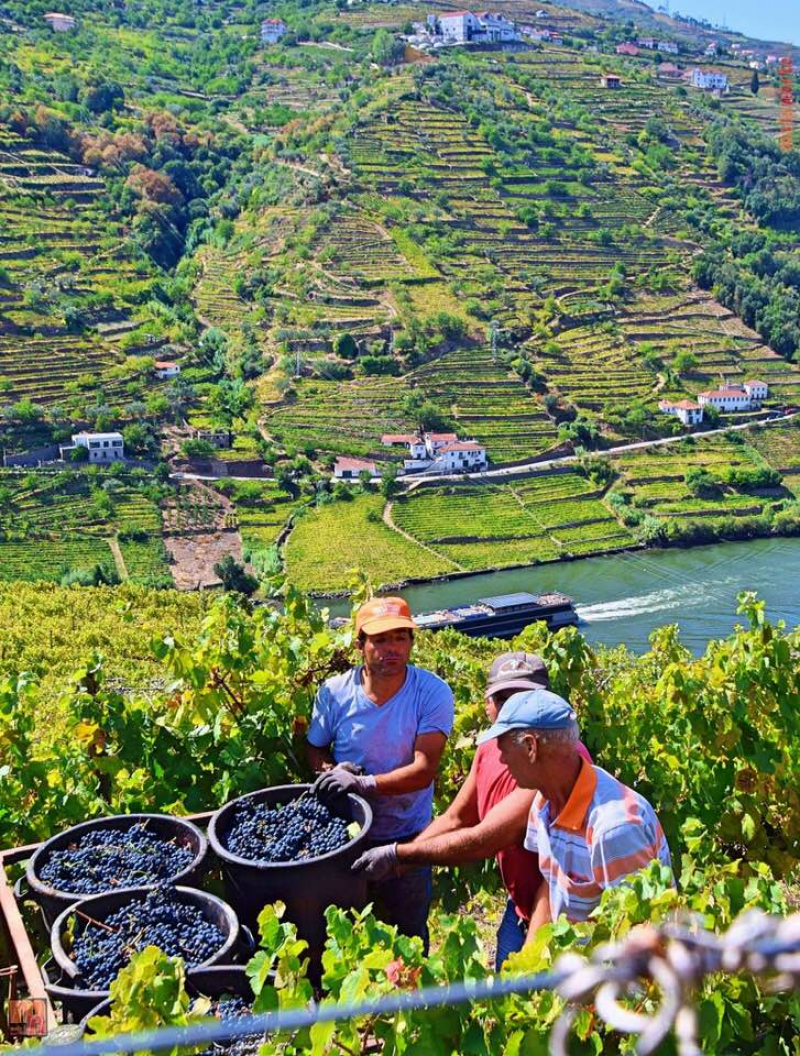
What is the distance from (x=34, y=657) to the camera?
46.4 ft

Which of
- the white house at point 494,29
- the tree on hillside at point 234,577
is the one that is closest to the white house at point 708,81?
the white house at point 494,29

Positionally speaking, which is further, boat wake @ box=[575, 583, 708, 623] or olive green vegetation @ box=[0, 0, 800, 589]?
olive green vegetation @ box=[0, 0, 800, 589]

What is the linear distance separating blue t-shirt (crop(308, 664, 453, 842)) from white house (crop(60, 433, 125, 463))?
30274mm

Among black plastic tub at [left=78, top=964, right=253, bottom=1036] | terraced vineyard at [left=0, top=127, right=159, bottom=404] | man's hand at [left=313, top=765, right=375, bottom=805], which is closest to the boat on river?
terraced vineyard at [left=0, top=127, right=159, bottom=404]

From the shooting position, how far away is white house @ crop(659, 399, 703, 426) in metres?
38.9

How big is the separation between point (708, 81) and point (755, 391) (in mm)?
45279

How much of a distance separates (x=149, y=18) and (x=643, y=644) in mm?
76010

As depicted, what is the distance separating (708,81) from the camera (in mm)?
77250

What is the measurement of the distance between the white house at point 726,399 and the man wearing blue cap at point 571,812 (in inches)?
1541

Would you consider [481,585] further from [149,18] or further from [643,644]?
[149,18]

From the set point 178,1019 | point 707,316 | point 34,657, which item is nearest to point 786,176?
point 707,316

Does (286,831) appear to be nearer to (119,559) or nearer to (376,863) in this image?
(376,863)

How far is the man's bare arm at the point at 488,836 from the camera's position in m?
2.54

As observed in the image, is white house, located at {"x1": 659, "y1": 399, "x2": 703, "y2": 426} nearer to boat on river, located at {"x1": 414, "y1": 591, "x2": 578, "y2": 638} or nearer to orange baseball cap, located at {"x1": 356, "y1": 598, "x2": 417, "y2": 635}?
boat on river, located at {"x1": 414, "y1": 591, "x2": 578, "y2": 638}
